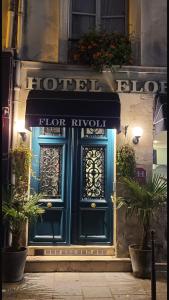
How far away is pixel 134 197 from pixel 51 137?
7.27ft

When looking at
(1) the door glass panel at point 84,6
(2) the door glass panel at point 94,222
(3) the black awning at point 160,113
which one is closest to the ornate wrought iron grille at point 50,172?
(2) the door glass panel at point 94,222

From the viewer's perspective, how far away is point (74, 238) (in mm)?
7715

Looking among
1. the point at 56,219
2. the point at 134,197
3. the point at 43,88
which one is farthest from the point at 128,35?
the point at 56,219

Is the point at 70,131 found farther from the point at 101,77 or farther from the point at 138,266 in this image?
the point at 138,266

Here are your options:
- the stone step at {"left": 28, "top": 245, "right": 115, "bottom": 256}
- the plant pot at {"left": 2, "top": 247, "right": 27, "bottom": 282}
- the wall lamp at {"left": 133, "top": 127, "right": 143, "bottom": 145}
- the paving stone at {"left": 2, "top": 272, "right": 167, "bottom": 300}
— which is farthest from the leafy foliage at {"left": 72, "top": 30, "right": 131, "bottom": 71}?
the paving stone at {"left": 2, "top": 272, "right": 167, "bottom": 300}

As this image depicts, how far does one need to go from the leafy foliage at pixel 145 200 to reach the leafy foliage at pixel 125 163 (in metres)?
0.33

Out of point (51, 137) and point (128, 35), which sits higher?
point (128, 35)

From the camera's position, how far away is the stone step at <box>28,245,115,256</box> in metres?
7.48

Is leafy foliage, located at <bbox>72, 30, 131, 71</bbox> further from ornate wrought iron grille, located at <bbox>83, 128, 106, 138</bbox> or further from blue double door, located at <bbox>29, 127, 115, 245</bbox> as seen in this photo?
blue double door, located at <bbox>29, 127, 115, 245</bbox>

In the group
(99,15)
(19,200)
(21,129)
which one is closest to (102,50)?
(99,15)

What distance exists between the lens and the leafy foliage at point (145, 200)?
6789mm

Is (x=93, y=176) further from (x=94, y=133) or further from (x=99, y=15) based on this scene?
(x=99, y=15)

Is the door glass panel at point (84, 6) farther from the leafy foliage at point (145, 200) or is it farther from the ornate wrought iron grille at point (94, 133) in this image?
the leafy foliage at point (145, 200)

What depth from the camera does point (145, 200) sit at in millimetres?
6793
